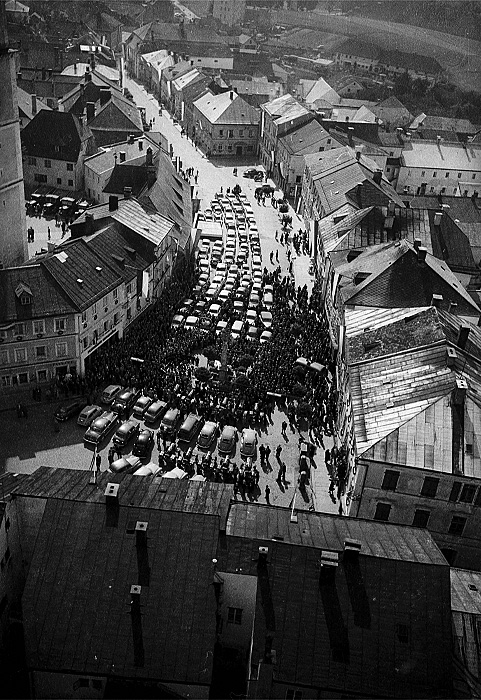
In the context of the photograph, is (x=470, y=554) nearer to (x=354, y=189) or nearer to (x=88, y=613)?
(x=88, y=613)

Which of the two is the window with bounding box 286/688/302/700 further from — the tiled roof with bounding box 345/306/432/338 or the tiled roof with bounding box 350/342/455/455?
the tiled roof with bounding box 345/306/432/338

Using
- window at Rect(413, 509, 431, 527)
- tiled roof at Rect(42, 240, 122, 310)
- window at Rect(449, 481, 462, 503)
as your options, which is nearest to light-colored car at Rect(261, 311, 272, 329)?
tiled roof at Rect(42, 240, 122, 310)

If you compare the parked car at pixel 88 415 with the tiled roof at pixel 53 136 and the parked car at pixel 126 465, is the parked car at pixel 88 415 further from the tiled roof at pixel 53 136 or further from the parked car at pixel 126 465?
the tiled roof at pixel 53 136

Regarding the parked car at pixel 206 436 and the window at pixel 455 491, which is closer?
the window at pixel 455 491

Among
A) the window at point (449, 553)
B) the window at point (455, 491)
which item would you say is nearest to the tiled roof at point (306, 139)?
the window at point (455, 491)

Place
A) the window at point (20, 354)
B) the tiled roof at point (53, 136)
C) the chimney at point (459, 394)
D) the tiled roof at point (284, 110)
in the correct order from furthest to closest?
the tiled roof at point (284, 110)
the tiled roof at point (53, 136)
the window at point (20, 354)
the chimney at point (459, 394)

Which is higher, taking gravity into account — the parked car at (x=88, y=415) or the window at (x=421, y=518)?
the parked car at (x=88, y=415)

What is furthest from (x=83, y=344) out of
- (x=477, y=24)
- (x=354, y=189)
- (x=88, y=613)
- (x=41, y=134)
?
(x=477, y=24)
